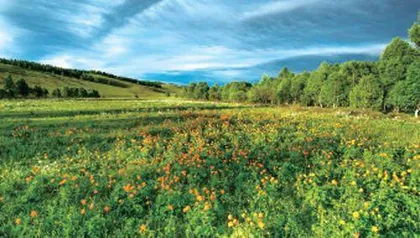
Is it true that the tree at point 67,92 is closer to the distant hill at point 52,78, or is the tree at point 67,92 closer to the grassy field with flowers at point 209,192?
the distant hill at point 52,78

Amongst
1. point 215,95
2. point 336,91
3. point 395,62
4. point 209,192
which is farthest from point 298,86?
point 209,192

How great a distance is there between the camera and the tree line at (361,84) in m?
39.2

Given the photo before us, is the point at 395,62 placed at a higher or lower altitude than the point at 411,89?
higher

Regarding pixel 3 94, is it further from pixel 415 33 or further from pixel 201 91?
pixel 415 33

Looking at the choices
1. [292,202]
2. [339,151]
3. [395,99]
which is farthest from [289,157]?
[395,99]

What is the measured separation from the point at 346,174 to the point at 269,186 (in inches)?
91.4

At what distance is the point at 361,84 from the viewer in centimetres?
4909

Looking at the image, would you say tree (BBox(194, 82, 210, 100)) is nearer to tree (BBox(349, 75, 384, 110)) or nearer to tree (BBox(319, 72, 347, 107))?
tree (BBox(319, 72, 347, 107))

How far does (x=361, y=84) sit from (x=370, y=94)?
10.8 ft

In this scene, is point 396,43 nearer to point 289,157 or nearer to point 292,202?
point 289,157

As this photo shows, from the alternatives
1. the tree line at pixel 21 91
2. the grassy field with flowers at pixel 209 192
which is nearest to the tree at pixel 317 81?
the grassy field with flowers at pixel 209 192

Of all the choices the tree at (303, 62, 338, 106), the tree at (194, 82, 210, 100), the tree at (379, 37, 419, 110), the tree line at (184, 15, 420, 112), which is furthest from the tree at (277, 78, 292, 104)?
the tree at (194, 82, 210, 100)

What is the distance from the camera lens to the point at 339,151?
30.2 ft

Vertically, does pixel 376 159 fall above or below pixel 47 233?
above
